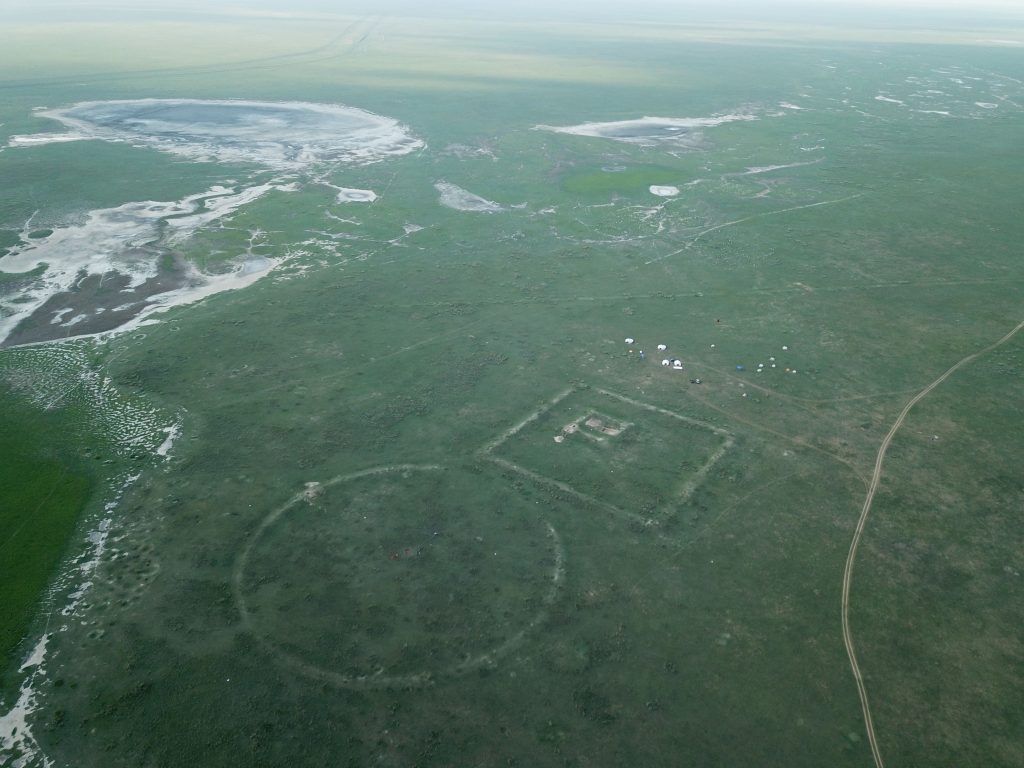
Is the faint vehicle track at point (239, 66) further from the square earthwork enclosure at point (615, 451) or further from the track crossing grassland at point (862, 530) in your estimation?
the track crossing grassland at point (862, 530)

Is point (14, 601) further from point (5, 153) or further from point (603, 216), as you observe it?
point (5, 153)

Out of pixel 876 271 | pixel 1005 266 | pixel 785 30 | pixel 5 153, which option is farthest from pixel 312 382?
pixel 785 30

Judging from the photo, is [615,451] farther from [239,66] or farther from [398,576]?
[239,66]

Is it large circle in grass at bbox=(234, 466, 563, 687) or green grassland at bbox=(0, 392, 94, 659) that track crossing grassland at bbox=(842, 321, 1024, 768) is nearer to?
large circle in grass at bbox=(234, 466, 563, 687)

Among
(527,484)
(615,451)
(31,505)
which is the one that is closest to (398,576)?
(527,484)

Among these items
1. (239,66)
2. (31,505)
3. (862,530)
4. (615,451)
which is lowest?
(862,530)

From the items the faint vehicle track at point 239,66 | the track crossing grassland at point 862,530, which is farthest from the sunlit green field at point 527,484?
the faint vehicle track at point 239,66
